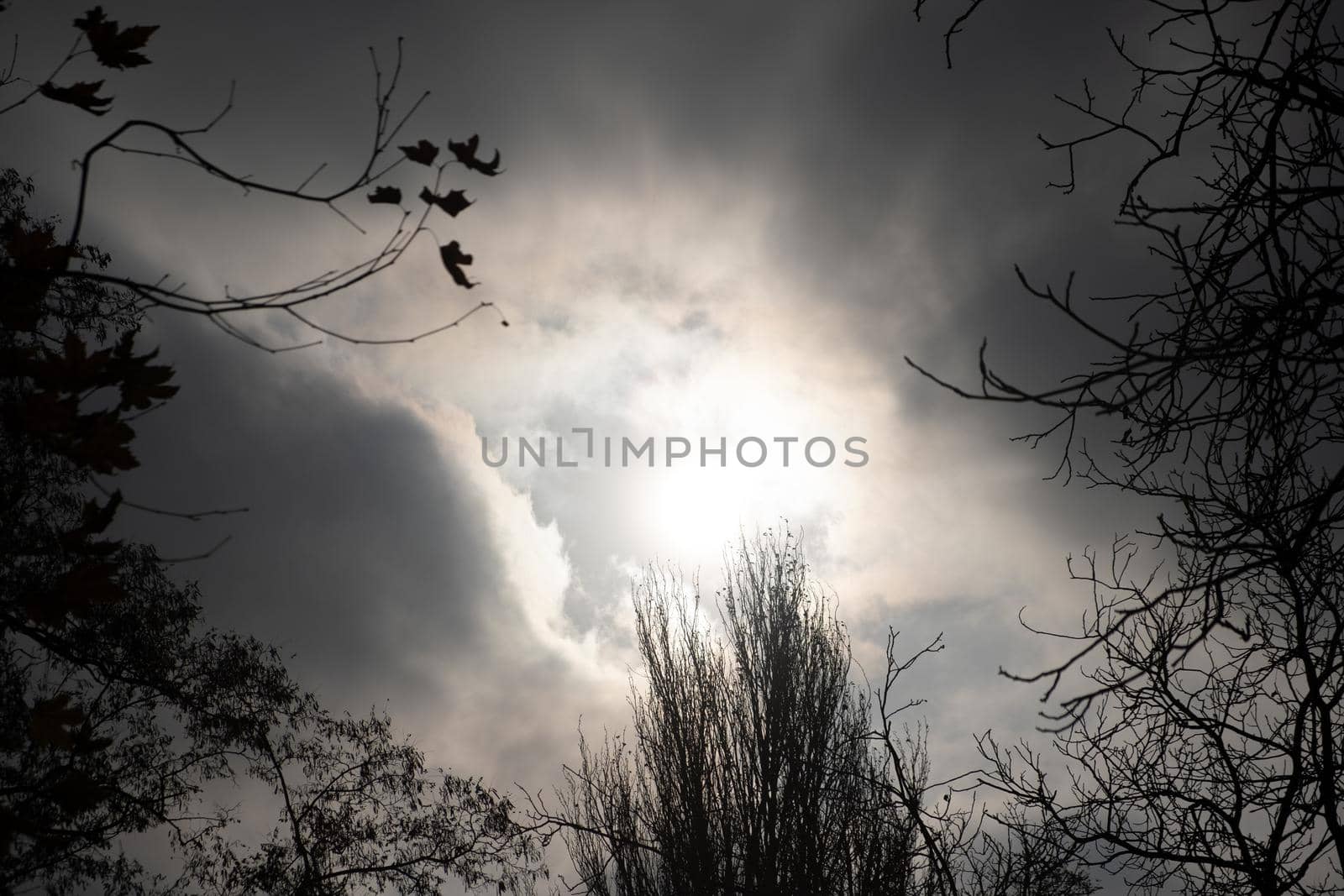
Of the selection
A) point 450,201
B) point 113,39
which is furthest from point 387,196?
point 113,39

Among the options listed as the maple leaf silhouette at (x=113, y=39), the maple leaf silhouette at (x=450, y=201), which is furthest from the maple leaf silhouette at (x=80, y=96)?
the maple leaf silhouette at (x=450, y=201)

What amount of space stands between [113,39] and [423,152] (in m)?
0.76

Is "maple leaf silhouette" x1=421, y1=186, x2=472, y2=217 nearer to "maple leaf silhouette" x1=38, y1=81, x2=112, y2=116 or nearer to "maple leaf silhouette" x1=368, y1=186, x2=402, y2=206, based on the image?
"maple leaf silhouette" x1=368, y1=186, x2=402, y2=206

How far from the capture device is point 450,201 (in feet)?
6.20

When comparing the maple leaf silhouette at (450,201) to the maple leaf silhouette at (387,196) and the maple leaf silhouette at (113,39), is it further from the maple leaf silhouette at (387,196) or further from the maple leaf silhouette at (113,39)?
the maple leaf silhouette at (113,39)

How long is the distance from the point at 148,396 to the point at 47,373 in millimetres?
194

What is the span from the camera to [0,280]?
1.70 metres

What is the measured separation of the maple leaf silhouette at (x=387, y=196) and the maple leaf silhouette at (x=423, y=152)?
0.09m

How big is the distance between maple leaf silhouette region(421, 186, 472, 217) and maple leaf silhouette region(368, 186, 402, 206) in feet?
0.20

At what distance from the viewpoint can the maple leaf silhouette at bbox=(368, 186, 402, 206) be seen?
1.85m

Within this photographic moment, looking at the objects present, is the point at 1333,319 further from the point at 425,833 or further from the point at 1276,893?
the point at 425,833

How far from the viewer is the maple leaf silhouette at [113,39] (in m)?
1.87

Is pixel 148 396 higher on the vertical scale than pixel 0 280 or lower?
lower

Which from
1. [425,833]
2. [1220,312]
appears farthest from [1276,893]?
[425,833]
